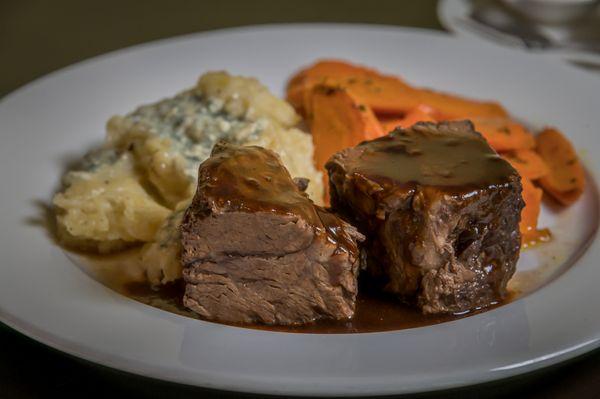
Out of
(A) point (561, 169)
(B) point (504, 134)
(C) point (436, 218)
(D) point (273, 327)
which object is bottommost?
(D) point (273, 327)

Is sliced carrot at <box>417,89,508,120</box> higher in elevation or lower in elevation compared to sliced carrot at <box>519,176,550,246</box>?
higher

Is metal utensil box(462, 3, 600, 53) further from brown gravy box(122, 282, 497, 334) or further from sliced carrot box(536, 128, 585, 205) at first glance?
brown gravy box(122, 282, 497, 334)

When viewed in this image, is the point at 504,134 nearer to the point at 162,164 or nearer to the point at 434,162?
the point at 434,162

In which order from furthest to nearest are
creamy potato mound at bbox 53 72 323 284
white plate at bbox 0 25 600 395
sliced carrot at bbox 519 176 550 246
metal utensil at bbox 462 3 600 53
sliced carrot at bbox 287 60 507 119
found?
metal utensil at bbox 462 3 600 53
sliced carrot at bbox 287 60 507 119
sliced carrot at bbox 519 176 550 246
creamy potato mound at bbox 53 72 323 284
white plate at bbox 0 25 600 395

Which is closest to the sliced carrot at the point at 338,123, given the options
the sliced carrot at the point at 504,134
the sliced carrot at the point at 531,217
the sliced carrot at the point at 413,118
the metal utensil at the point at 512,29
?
the sliced carrot at the point at 413,118

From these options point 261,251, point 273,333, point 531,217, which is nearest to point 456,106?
point 531,217

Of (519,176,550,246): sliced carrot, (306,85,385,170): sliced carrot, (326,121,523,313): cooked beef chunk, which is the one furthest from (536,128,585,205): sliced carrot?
(326,121,523,313): cooked beef chunk

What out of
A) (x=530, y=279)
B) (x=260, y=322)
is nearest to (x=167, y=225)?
(x=260, y=322)
